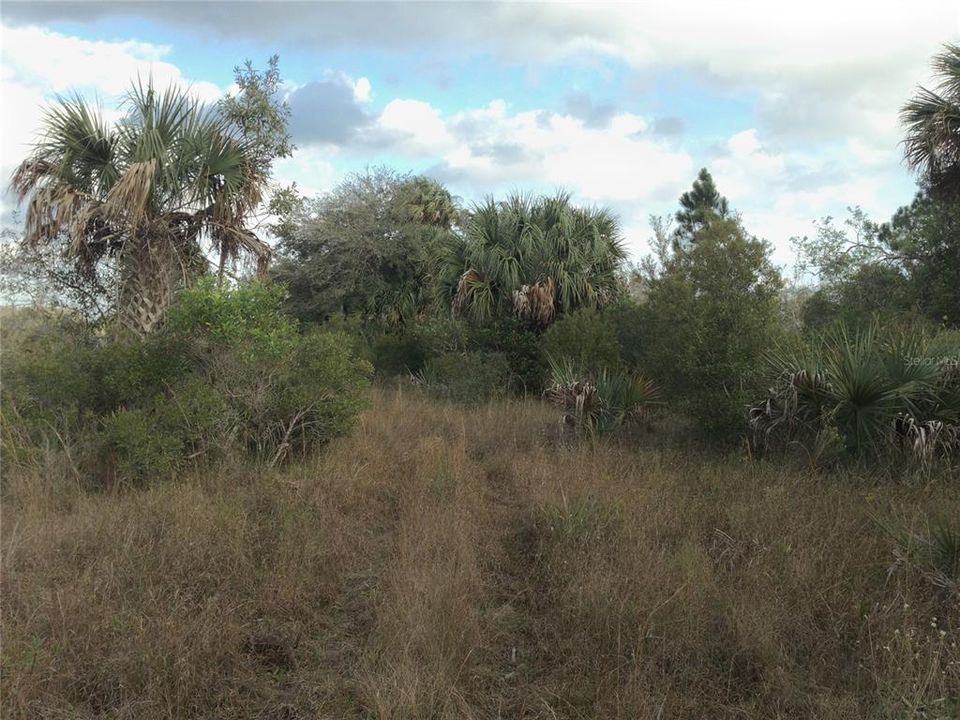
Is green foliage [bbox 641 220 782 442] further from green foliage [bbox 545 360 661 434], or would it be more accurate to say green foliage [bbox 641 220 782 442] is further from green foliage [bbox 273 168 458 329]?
green foliage [bbox 273 168 458 329]

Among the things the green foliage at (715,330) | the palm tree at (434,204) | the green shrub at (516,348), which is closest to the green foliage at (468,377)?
the green shrub at (516,348)

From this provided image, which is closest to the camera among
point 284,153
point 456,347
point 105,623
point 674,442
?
point 105,623

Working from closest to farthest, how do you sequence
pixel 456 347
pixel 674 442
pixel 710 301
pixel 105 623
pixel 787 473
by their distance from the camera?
1. pixel 105 623
2. pixel 787 473
3. pixel 674 442
4. pixel 710 301
5. pixel 456 347

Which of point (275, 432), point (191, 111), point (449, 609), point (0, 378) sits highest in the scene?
point (191, 111)

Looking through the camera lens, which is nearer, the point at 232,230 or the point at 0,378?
the point at 0,378

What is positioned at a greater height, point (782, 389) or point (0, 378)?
point (0, 378)

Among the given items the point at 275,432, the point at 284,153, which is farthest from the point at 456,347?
the point at 275,432

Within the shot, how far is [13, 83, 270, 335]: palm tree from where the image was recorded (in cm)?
881

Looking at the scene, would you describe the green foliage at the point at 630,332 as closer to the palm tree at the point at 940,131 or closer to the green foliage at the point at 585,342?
the green foliage at the point at 585,342

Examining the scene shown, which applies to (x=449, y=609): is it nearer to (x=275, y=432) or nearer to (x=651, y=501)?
(x=651, y=501)

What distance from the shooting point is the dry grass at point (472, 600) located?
321 centimetres

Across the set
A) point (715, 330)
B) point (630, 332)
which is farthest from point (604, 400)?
point (630, 332)

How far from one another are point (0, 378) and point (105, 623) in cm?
525

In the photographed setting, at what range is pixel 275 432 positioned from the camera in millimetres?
7043
